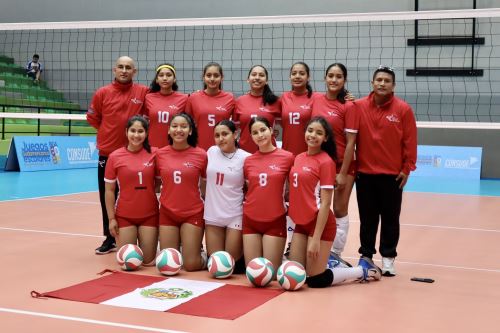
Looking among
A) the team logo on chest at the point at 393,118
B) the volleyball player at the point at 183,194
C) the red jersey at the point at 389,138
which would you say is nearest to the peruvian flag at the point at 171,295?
the volleyball player at the point at 183,194

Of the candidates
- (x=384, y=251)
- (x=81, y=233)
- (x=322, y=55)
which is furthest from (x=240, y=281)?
(x=322, y=55)

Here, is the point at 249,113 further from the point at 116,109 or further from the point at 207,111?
the point at 116,109

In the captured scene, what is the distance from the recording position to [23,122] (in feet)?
61.9

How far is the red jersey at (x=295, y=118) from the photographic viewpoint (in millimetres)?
5844

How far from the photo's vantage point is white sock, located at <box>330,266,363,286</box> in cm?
518

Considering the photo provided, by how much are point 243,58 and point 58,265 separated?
1420cm

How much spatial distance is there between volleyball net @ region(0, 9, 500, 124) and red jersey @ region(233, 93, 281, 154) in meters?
10.7

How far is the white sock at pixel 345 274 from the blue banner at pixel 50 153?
11.8 meters

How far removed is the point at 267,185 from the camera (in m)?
5.29

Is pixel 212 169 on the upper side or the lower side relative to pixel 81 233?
upper

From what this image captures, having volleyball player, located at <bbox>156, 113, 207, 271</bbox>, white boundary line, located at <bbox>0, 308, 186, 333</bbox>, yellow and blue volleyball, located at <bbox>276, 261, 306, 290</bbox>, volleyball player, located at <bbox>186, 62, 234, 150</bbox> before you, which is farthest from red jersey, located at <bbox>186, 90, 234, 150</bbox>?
white boundary line, located at <bbox>0, 308, 186, 333</bbox>

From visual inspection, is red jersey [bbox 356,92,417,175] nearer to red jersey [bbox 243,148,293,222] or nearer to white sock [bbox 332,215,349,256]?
white sock [bbox 332,215,349,256]

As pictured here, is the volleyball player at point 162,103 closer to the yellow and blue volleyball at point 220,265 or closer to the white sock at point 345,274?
the yellow and blue volleyball at point 220,265

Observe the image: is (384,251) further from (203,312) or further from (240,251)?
(203,312)
